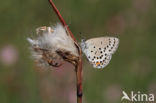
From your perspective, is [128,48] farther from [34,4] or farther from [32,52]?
[32,52]

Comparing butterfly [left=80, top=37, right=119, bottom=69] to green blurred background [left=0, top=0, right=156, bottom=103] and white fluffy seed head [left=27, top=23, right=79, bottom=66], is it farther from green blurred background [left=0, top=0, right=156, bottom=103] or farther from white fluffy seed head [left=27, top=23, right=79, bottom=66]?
green blurred background [left=0, top=0, right=156, bottom=103]

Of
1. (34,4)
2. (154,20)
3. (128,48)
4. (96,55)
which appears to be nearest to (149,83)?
(128,48)

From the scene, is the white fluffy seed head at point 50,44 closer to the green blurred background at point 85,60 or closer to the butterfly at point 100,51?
the butterfly at point 100,51

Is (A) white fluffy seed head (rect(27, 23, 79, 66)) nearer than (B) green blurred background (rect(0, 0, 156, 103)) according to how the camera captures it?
Yes

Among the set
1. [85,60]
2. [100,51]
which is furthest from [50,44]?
[85,60]

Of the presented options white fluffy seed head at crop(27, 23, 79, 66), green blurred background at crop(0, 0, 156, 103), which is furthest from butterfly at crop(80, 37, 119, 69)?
green blurred background at crop(0, 0, 156, 103)

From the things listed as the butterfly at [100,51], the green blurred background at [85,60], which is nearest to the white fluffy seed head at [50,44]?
the butterfly at [100,51]
